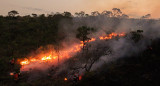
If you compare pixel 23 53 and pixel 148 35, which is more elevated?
pixel 148 35

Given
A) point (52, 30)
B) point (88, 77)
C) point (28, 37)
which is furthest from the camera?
point (52, 30)

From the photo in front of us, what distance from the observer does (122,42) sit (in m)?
29.7

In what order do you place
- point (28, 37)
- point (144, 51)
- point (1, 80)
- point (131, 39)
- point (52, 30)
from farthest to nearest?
point (52, 30) < point (28, 37) < point (131, 39) < point (144, 51) < point (1, 80)

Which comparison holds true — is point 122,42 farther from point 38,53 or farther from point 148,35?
point 38,53

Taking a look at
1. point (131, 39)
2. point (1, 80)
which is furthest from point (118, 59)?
point (1, 80)

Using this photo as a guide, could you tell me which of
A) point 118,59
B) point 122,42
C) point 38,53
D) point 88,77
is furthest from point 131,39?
point 38,53

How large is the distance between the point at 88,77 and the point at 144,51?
13.0m

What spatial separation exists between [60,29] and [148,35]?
115 ft

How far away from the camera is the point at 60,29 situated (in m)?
55.9

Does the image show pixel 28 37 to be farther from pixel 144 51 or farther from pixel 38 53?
pixel 144 51

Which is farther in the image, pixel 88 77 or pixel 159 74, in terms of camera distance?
pixel 88 77

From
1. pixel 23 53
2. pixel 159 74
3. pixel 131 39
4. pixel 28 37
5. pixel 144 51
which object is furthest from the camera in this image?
pixel 28 37

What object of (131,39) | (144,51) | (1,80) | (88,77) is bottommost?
(1,80)

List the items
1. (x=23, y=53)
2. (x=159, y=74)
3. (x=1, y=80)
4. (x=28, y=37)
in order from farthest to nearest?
(x=28, y=37) → (x=23, y=53) → (x=1, y=80) → (x=159, y=74)
